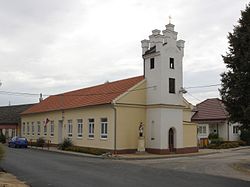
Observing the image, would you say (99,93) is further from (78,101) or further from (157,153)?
(157,153)

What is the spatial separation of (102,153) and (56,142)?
13178mm

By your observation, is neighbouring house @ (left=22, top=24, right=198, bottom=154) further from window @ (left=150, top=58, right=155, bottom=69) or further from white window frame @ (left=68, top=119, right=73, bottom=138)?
white window frame @ (left=68, top=119, right=73, bottom=138)

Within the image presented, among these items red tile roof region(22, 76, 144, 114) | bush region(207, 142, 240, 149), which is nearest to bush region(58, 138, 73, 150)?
red tile roof region(22, 76, 144, 114)

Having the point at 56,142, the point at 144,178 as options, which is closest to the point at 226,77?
the point at 144,178

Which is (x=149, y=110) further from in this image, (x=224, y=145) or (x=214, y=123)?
(x=214, y=123)

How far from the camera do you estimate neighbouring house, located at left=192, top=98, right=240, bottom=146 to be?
49562 millimetres

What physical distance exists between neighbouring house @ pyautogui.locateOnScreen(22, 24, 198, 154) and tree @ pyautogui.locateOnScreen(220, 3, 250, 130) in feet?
34.1

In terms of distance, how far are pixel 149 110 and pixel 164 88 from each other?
8.37 feet

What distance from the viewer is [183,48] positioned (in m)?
37.7

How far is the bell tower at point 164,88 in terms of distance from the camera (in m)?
35.2

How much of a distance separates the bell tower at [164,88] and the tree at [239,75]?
10.2m

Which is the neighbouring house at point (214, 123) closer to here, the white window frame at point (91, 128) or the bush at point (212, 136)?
the bush at point (212, 136)

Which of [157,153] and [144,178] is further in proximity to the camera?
[157,153]

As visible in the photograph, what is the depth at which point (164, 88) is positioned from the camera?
35.3 meters
